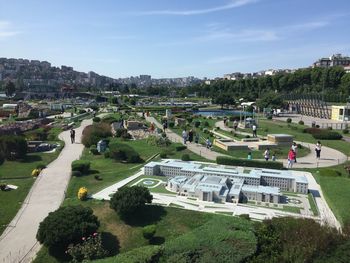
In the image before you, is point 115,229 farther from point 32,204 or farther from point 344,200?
point 344,200

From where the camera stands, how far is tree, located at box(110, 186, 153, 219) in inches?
594

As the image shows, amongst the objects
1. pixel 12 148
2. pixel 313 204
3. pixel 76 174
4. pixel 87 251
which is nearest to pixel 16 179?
pixel 76 174

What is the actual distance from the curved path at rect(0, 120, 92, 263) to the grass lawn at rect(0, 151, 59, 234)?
0.31 meters

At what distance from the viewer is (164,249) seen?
11250mm

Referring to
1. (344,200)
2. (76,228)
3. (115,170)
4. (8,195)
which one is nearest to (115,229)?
(76,228)

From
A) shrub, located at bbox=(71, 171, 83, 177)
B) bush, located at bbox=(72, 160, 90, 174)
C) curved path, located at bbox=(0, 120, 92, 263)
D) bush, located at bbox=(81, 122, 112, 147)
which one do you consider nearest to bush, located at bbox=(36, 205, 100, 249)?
curved path, located at bbox=(0, 120, 92, 263)

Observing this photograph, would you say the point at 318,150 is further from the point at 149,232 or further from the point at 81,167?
the point at 149,232

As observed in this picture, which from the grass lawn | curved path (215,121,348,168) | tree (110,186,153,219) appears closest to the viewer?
tree (110,186,153,219)

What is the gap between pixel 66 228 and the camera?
42.5 ft

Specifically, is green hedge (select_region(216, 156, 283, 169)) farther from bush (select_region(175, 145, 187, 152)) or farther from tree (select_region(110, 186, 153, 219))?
tree (select_region(110, 186, 153, 219))

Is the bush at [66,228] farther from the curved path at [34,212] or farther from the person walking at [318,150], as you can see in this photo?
the person walking at [318,150]

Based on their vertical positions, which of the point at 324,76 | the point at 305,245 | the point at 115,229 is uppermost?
the point at 324,76

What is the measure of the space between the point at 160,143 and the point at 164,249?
1983cm

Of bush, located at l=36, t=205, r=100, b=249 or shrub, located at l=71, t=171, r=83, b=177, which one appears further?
shrub, located at l=71, t=171, r=83, b=177
